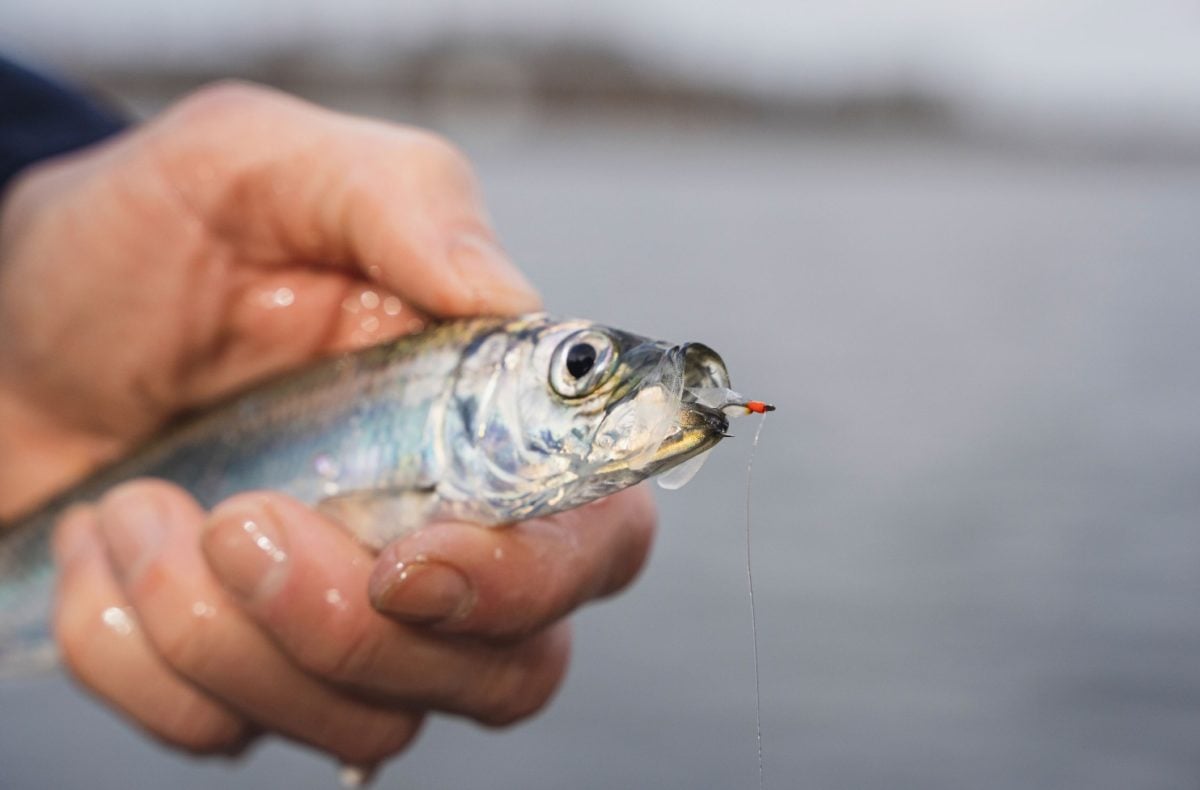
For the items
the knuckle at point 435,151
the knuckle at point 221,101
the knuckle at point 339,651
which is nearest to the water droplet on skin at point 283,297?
the knuckle at point 221,101

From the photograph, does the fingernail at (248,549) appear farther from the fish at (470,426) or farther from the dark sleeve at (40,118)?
the dark sleeve at (40,118)

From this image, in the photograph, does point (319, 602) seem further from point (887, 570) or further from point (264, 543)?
point (887, 570)

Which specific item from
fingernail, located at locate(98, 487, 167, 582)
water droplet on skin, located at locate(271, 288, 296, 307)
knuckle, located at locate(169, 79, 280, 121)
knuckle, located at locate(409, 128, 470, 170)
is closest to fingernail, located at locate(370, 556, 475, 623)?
fingernail, located at locate(98, 487, 167, 582)

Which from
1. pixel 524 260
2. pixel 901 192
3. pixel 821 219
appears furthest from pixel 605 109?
pixel 524 260

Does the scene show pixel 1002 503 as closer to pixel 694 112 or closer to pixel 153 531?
pixel 153 531

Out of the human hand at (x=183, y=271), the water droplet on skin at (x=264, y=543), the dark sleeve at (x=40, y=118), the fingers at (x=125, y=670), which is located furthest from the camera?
the dark sleeve at (x=40, y=118)

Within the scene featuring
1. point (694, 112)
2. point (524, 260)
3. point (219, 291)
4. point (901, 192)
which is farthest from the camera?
point (694, 112)

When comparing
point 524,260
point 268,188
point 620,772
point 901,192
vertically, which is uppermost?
point 901,192
